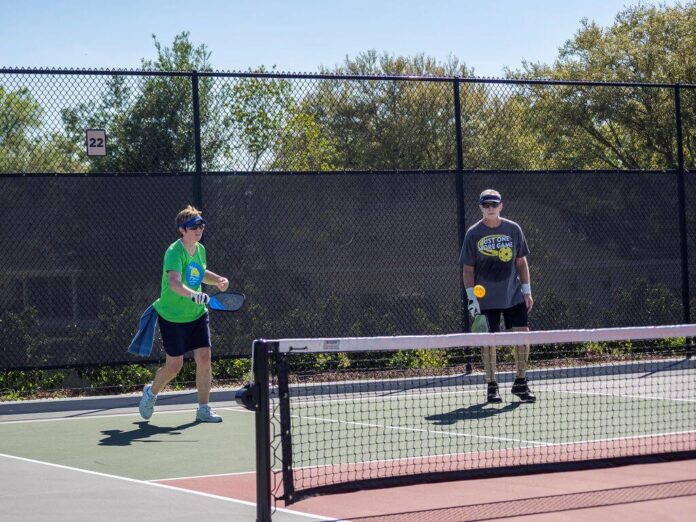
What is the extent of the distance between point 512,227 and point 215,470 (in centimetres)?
420

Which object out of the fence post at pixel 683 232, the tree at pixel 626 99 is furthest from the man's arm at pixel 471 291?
the tree at pixel 626 99

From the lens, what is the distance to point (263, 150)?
43.7 feet

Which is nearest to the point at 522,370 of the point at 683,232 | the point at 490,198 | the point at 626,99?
the point at 490,198

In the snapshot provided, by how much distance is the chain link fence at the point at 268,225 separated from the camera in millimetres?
11438

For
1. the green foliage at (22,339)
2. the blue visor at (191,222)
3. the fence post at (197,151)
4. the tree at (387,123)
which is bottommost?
the green foliage at (22,339)

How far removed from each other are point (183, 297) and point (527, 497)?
13.3 ft

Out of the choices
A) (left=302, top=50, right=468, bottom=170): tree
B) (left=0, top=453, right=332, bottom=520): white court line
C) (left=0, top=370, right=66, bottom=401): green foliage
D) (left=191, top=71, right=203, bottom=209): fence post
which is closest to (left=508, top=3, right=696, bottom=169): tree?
(left=302, top=50, right=468, bottom=170): tree

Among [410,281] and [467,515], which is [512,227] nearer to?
[410,281]

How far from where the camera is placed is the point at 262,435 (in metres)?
5.46

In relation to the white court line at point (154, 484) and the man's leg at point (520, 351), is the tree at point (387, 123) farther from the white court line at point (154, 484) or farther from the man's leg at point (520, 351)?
the white court line at point (154, 484)

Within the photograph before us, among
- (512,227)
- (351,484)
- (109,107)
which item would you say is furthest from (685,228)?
(351,484)

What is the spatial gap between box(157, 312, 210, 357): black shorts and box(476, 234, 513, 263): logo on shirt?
2.57 metres

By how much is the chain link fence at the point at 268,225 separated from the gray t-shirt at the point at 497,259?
7.69 feet

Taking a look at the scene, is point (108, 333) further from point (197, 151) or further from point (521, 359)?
point (521, 359)
